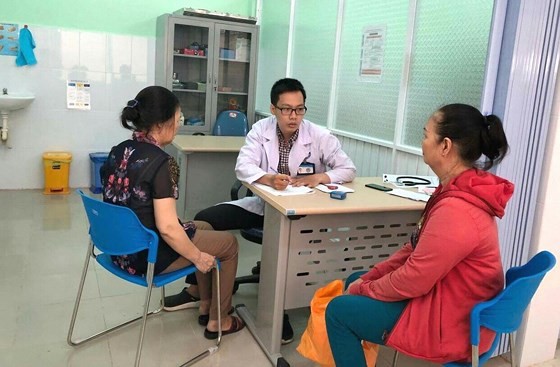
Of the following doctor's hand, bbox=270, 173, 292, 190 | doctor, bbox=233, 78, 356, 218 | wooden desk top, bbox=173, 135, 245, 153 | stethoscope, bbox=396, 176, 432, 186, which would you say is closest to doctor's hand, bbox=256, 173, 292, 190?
doctor's hand, bbox=270, 173, 292, 190

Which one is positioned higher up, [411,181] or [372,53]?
[372,53]

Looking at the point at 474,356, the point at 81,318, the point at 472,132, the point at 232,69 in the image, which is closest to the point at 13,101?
the point at 232,69

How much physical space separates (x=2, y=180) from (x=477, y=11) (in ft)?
15.2

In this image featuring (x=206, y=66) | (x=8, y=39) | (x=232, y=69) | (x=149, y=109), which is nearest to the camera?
(x=149, y=109)

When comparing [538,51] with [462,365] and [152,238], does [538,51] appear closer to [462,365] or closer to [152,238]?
[462,365]

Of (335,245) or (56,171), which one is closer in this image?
(335,245)

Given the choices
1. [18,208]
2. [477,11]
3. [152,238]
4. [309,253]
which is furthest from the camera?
[18,208]

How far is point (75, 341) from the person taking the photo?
2.20m

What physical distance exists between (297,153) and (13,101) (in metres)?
3.18

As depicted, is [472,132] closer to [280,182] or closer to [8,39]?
[280,182]

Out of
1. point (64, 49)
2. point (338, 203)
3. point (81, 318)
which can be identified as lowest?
point (81, 318)

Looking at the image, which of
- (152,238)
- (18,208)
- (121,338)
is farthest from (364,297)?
(18,208)

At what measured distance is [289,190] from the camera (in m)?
2.20

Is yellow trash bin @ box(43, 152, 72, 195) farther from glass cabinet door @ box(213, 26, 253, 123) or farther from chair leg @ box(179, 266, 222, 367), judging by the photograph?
chair leg @ box(179, 266, 222, 367)
